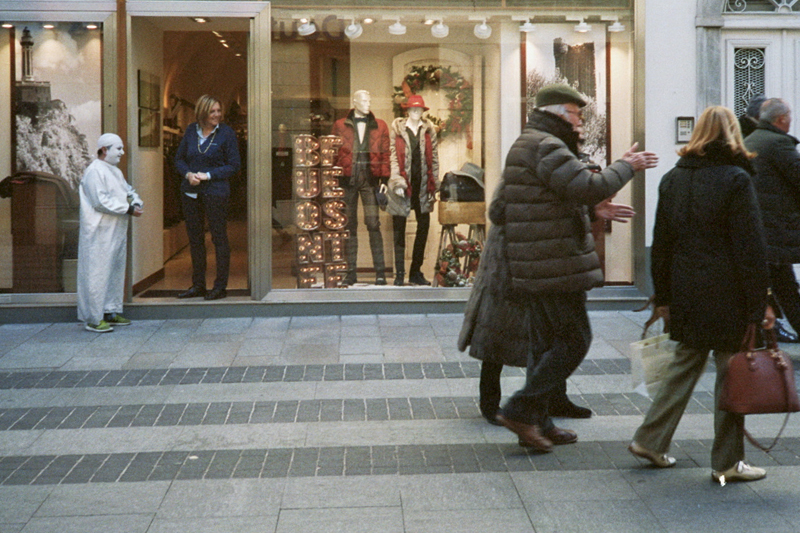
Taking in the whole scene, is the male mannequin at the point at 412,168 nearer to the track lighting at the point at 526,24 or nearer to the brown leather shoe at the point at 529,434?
the track lighting at the point at 526,24

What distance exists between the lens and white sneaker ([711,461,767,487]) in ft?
15.9

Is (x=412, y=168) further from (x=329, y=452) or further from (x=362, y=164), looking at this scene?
(x=329, y=452)

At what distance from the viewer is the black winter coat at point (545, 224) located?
5.20 metres

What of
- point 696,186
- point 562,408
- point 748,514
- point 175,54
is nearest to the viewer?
point 748,514

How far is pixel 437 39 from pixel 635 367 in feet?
20.5

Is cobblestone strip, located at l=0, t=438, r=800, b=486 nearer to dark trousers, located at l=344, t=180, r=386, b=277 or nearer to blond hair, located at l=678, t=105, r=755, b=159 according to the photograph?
blond hair, located at l=678, t=105, r=755, b=159

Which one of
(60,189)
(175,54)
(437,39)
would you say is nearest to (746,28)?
(437,39)

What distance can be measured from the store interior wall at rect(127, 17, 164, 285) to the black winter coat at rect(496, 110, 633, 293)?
5.85 metres

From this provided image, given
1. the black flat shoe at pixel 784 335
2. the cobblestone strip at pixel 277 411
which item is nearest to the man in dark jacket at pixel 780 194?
Answer: the black flat shoe at pixel 784 335

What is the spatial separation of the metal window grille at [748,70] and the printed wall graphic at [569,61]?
1.34 m

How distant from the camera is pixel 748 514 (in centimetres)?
445

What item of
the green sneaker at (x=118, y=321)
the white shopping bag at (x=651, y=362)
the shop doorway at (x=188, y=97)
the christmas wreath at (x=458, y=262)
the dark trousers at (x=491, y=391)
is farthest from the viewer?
the shop doorway at (x=188, y=97)

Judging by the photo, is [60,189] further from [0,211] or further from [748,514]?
[748,514]

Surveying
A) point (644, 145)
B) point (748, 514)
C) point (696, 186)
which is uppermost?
point (644, 145)
